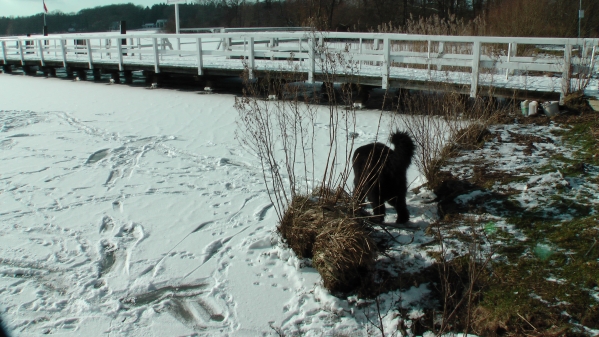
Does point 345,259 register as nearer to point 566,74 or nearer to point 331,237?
point 331,237

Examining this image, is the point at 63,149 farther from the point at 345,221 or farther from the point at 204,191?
the point at 345,221

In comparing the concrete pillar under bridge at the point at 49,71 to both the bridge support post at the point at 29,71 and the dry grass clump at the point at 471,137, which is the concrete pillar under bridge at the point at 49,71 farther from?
the dry grass clump at the point at 471,137

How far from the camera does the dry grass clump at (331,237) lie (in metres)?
3.94

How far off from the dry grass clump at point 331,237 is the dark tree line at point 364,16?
1.75 metres

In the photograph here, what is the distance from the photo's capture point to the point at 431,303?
3574mm

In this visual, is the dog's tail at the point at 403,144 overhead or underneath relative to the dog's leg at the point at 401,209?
overhead

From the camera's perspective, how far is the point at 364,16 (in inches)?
1340

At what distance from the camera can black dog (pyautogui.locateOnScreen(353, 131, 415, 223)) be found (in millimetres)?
4609

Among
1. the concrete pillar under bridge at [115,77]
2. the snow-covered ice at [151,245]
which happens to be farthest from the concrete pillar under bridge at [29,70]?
the snow-covered ice at [151,245]

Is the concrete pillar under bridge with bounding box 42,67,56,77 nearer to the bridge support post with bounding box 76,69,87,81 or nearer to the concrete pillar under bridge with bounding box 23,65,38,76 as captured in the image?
the concrete pillar under bridge with bounding box 23,65,38,76

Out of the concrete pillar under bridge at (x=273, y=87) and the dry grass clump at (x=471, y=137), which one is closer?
the concrete pillar under bridge at (x=273, y=87)

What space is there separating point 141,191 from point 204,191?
88cm

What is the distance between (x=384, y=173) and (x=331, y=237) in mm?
908

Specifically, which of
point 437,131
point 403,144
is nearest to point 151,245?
point 403,144
